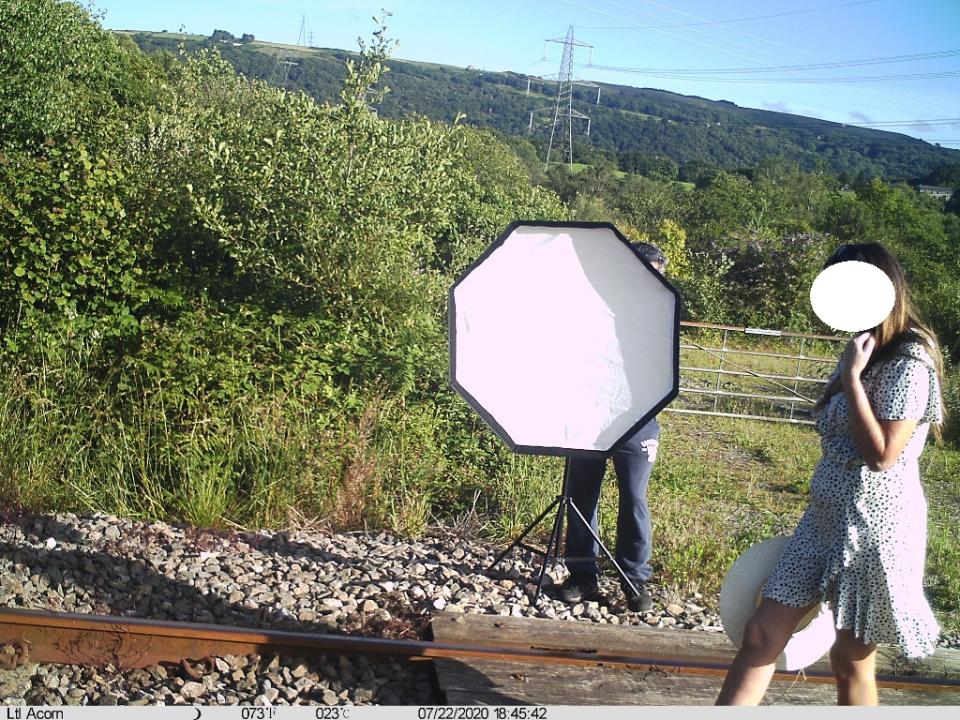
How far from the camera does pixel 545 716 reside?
3564 millimetres

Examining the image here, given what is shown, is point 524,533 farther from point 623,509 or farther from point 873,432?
point 873,432

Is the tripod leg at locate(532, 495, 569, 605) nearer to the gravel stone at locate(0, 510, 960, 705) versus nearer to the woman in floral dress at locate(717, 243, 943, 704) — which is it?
the gravel stone at locate(0, 510, 960, 705)

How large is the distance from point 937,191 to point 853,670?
126 ft

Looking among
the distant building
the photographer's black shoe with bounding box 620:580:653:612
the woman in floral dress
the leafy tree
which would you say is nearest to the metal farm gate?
the photographer's black shoe with bounding box 620:580:653:612

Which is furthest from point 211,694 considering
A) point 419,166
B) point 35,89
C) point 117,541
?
point 35,89

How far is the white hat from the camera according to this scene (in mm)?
3152

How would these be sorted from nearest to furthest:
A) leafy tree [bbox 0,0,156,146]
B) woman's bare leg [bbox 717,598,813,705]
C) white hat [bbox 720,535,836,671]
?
1. woman's bare leg [bbox 717,598,813,705]
2. white hat [bbox 720,535,836,671]
3. leafy tree [bbox 0,0,156,146]

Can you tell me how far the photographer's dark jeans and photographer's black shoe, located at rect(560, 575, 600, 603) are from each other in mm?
32

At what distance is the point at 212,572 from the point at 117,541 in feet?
2.11

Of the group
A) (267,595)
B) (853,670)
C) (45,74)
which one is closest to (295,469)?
(267,595)

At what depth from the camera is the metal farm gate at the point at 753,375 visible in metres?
13.7

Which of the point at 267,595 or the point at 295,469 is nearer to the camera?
the point at 267,595

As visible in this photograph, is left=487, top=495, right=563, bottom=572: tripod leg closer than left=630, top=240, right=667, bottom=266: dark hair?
No

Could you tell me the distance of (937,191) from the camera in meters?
37.1
